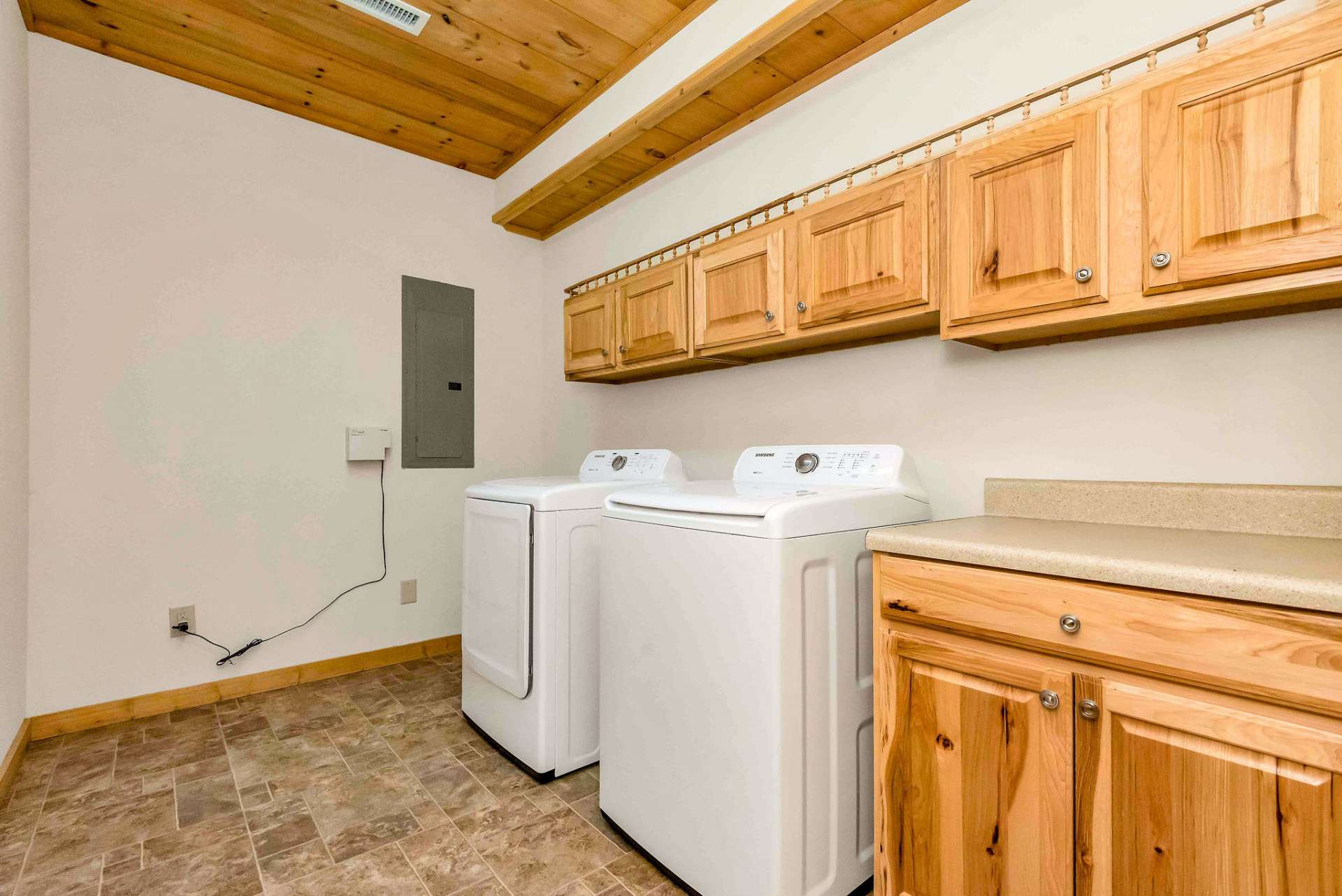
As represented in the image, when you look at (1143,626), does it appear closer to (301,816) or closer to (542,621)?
(542,621)

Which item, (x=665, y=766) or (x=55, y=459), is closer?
(x=665, y=766)

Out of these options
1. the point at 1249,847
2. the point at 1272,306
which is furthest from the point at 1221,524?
the point at 1249,847

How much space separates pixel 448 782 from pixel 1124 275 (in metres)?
2.28

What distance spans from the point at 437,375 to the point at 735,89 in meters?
2.00

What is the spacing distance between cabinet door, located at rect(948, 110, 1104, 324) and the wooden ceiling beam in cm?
75

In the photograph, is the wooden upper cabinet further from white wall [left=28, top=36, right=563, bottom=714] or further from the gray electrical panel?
white wall [left=28, top=36, right=563, bottom=714]

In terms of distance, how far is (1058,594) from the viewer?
3.49 feet

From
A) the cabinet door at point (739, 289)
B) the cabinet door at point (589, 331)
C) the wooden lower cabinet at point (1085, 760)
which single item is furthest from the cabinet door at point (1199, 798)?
the cabinet door at point (589, 331)

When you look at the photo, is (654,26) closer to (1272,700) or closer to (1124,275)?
(1124,275)

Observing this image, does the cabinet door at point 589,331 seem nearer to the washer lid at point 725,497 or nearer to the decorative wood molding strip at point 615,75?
the decorative wood molding strip at point 615,75

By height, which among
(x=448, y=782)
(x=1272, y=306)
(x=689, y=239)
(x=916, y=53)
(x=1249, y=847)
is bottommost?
(x=448, y=782)

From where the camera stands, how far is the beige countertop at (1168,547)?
0.87 m

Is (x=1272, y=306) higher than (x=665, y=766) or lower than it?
higher

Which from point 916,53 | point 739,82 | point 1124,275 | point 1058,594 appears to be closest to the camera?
point 1058,594
